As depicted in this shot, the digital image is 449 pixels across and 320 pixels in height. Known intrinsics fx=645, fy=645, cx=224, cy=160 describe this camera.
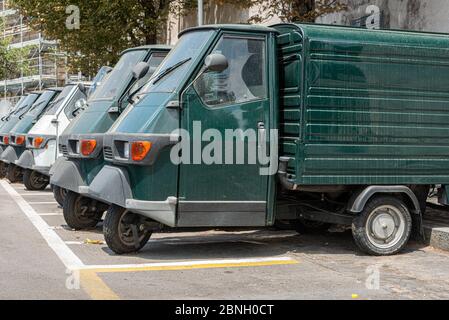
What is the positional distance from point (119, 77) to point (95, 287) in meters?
4.08

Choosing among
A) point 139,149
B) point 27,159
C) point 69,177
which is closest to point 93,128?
point 69,177

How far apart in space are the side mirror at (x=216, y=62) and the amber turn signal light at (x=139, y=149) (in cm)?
103

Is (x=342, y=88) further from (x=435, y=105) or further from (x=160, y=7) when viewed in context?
(x=160, y=7)

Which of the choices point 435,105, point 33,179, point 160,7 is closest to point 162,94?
point 435,105

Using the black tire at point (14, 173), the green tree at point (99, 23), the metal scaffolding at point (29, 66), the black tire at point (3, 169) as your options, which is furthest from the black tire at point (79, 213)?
the metal scaffolding at point (29, 66)

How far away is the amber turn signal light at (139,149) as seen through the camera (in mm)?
6676

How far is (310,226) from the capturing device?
8711mm

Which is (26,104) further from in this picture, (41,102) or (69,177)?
(69,177)

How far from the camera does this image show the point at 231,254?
24.9 feet

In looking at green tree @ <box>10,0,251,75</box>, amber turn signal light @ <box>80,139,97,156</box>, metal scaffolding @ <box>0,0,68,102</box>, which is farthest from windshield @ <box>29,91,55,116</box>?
metal scaffolding @ <box>0,0,68,102</box>

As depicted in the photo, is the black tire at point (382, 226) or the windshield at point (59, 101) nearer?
the black tire at point (382, 226)

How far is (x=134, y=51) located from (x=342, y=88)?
3.58 metres

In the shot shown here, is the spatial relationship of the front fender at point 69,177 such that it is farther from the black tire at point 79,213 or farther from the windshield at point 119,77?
the windshield at point 119,77

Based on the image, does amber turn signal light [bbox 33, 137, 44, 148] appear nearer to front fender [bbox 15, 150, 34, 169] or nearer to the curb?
front fender [bbox 15, 150, 34, 169]
